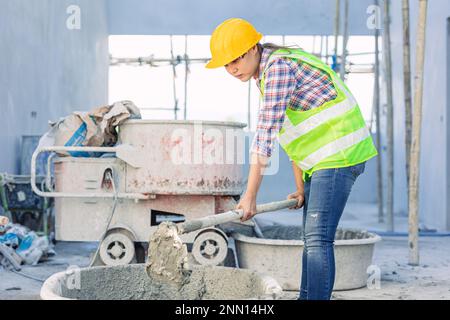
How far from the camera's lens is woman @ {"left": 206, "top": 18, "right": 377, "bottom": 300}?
2.89 meters

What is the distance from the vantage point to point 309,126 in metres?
3.08

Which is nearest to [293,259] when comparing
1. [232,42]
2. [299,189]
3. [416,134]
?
[299,189]

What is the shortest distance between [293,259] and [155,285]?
1.55 meters

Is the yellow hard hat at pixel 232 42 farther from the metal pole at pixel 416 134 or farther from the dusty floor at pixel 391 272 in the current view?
the metal pole at pixel 416 134

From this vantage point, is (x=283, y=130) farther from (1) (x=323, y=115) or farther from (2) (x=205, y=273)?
(2) (x=205, y=273)

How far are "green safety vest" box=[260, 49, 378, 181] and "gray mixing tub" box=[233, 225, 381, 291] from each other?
129cm

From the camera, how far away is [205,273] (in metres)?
2.97

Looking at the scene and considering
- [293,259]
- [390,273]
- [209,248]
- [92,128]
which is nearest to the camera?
[293,259]

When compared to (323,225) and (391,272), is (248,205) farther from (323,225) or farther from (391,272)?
(391,272)

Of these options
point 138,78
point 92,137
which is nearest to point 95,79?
point 138,78

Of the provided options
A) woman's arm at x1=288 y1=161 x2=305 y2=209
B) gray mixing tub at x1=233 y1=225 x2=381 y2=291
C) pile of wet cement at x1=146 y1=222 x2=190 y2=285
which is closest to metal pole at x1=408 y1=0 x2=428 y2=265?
gray mixing tub at x1=233 y1=225 x2=381 y2=291

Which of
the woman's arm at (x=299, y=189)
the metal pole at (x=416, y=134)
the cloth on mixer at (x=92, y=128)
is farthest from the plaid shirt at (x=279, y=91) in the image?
the metal pole at (x=416, y=134)

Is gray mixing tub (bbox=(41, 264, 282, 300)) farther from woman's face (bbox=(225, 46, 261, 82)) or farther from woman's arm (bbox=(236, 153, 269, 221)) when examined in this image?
woman's face (bbox=(225, 46, 261, 82))

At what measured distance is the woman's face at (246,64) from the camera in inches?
117
